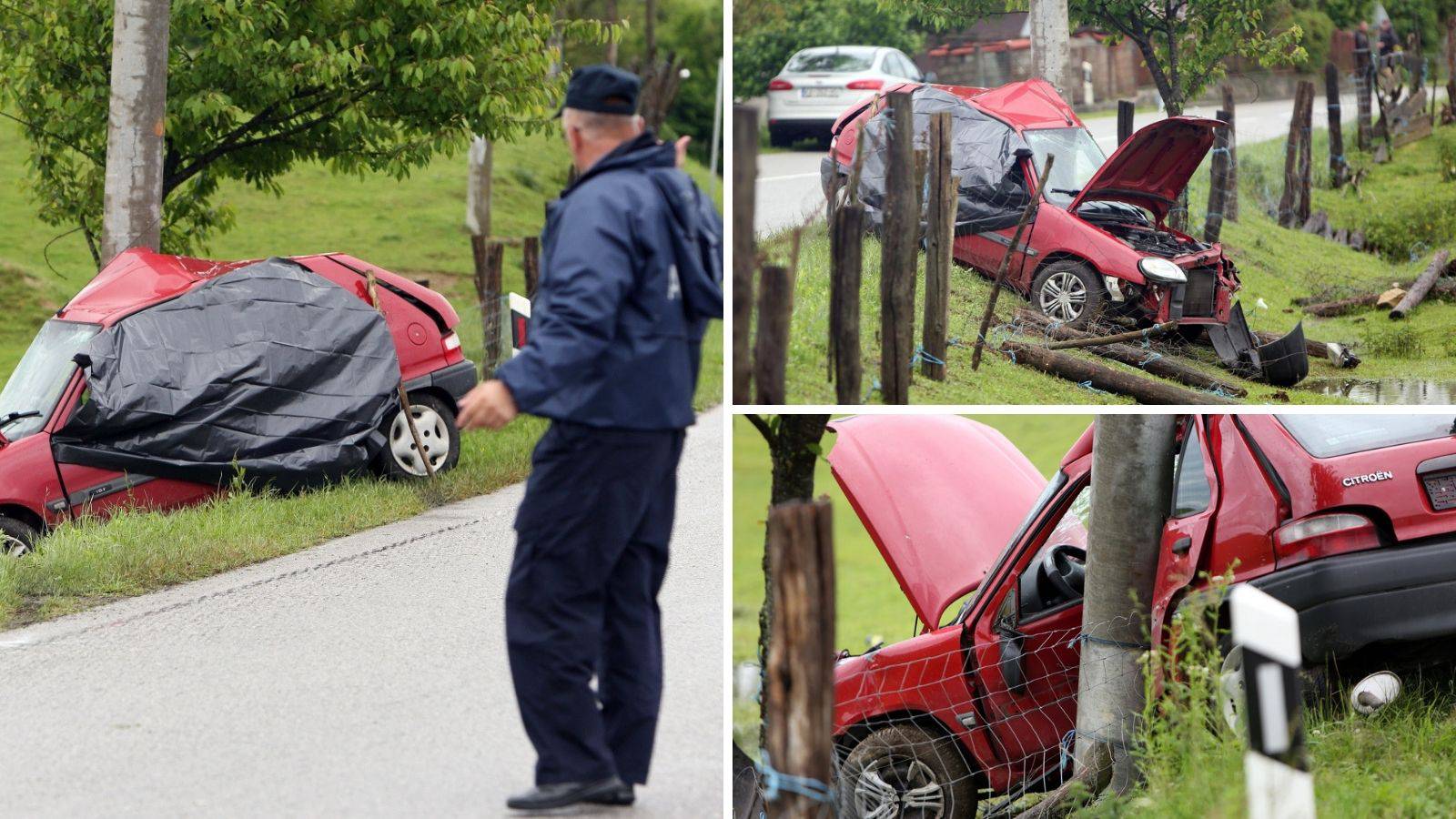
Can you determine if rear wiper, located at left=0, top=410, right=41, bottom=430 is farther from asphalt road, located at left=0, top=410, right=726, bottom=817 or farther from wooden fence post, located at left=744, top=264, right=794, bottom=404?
wooden fence post, located at left=744, top=264, right=794, bottom=404

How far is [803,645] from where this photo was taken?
3.90 meters

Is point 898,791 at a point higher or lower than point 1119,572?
lower

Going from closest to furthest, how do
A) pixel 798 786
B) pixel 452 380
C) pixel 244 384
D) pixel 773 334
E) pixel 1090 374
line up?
pixel 798 786, pixel 773 334, pixel 1090 374, pixel 244 384, pixel 452 380

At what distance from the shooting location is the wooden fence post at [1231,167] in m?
6.36

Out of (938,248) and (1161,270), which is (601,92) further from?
(1161,270)

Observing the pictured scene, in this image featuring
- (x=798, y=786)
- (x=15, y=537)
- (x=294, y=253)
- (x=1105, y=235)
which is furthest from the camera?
(x=294, y=253)

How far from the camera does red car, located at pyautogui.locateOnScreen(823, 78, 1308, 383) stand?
5.71m

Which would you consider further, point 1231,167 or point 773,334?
point 1231,167

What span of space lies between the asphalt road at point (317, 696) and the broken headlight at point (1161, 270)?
235 cm

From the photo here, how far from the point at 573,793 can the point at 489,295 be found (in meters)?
11.3

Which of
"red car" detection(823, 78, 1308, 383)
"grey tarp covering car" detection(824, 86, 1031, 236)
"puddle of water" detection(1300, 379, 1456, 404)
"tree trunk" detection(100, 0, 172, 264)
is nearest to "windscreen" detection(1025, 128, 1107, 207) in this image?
"red car" detection(823, 78, 1308, 383)

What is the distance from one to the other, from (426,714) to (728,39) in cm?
283

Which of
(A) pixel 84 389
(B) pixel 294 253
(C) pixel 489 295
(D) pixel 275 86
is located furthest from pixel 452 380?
(B) pixel 294 253

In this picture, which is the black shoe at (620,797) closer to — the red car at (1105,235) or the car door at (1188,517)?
the car door at (1188,517)
